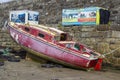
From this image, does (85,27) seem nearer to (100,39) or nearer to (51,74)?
(100,39)

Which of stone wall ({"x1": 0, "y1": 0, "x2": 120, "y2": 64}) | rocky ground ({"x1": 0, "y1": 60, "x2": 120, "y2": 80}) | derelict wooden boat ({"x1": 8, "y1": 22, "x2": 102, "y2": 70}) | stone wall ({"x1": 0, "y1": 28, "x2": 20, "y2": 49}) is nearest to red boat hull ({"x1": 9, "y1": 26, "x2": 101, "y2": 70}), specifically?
derelict wooden boat ({"x1": 8, "y1": 22, "x2": 102, "y2": 70})

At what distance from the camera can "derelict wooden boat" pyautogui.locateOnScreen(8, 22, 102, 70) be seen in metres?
17.2

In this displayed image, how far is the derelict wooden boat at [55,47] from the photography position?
56.4 ft

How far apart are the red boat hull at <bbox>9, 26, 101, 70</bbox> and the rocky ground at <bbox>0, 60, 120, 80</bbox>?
0.45 m

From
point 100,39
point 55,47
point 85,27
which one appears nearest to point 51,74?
point 55,47

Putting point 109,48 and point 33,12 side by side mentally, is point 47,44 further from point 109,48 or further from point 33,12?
point 33,12

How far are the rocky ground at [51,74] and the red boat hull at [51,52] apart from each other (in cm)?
45

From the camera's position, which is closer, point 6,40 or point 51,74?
point 51,74

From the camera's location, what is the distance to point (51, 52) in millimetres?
18344

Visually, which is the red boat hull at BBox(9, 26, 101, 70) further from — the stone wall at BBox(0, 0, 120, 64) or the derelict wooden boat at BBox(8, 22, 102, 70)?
the stone wall at BBox(0, 0, 120, 64)

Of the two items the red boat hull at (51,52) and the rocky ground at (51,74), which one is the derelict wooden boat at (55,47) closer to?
the red boat hull at (51,52)

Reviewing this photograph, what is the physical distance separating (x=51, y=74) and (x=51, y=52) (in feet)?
9.72

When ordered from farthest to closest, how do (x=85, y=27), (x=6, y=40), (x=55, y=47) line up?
(x=6, y=40), (x=85, y=27), (x=55, y=47)

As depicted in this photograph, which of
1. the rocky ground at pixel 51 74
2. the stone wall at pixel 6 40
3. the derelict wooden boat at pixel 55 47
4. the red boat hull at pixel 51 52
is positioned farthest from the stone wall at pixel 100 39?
the stone wall at pixel 6 40
